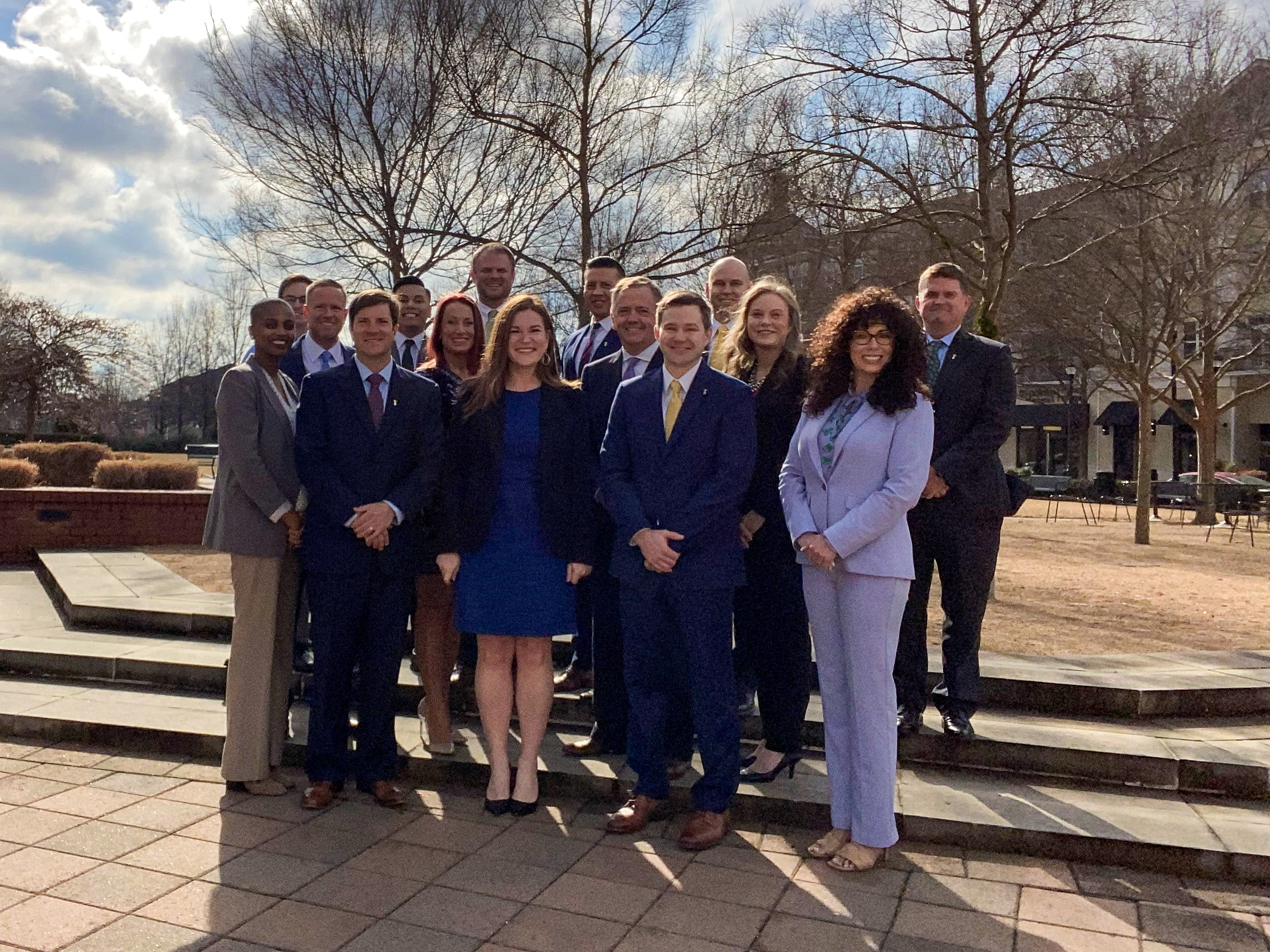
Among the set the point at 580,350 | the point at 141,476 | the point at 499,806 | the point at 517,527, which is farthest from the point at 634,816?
the point at 141,476

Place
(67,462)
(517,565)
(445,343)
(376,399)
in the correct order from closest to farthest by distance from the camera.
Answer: (517,565), (376,399), (445,343), (67,462)

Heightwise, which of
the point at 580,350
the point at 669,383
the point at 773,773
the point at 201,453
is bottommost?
the point at 773,773

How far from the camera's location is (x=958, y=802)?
13.9ft

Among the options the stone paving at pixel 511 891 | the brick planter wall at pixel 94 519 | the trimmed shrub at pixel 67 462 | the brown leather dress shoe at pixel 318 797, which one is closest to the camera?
the stone paving at pixel 511 891

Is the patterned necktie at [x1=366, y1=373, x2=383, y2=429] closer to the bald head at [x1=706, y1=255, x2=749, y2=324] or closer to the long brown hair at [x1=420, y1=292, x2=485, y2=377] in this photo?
the long brown hair at [x1=420, y1=292, x2=485, y2=377]

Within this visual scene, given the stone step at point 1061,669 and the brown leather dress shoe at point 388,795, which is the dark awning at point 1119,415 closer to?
the stone step at point 1061,669

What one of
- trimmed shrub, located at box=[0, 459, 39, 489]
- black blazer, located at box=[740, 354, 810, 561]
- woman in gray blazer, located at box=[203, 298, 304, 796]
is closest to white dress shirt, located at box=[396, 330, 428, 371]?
woman in gray blazer, located at box=[203, 298, 304, 796]

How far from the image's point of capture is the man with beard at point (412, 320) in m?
5.88

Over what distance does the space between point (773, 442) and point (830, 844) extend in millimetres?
1666

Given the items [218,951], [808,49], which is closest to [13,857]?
[218,951]

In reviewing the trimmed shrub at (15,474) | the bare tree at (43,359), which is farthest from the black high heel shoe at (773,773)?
the bare tree at (43,359)

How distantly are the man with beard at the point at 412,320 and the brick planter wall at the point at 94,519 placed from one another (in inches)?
242

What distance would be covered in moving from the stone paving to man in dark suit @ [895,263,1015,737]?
91 centimetres

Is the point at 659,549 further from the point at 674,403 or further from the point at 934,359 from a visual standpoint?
the point at 934,359
